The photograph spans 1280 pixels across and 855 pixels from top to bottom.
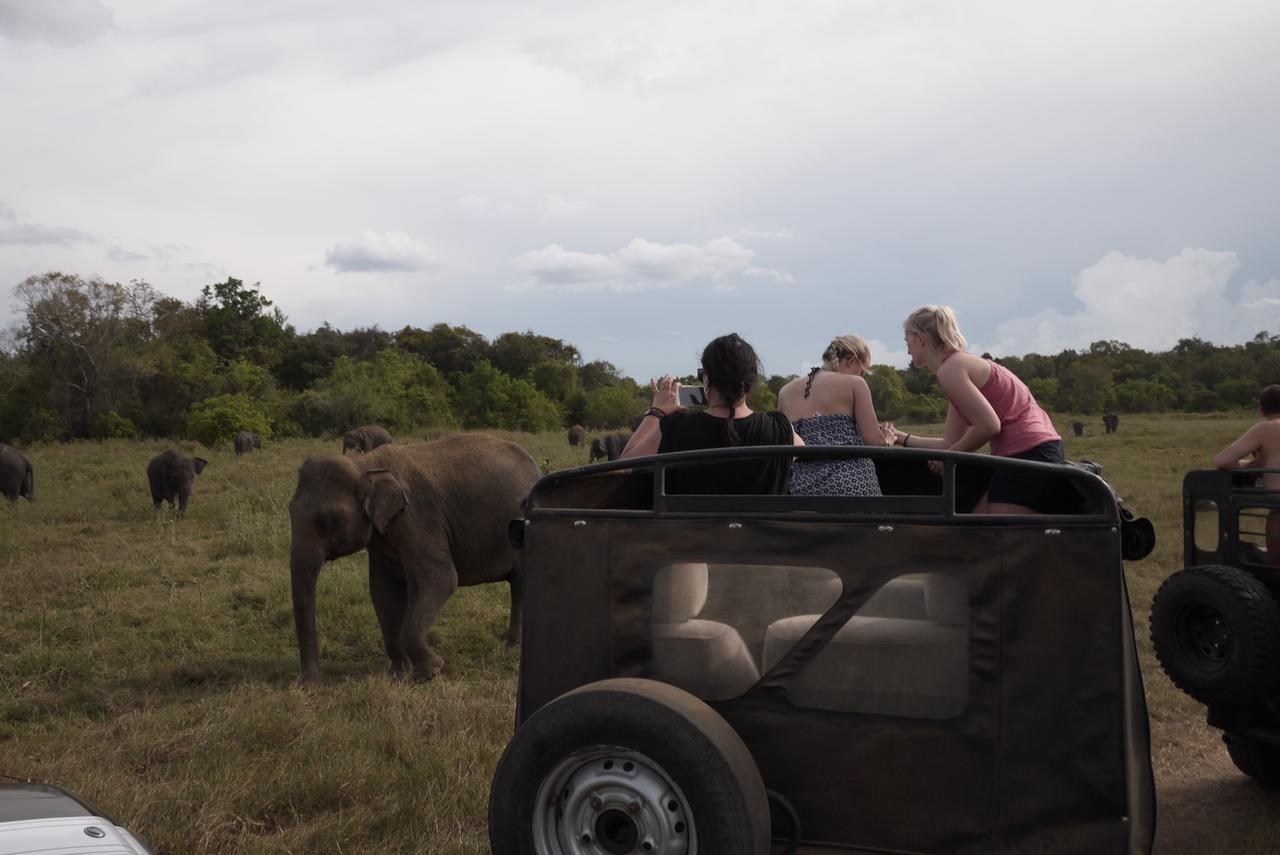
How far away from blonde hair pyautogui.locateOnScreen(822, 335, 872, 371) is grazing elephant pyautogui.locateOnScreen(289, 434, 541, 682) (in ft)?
9.98

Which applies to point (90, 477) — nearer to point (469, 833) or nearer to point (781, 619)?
point (469, 833)

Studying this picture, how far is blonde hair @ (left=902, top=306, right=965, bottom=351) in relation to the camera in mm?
4836

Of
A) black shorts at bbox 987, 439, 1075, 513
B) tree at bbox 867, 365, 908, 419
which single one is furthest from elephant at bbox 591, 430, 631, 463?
tree at bbox 867, 365, 908, 419

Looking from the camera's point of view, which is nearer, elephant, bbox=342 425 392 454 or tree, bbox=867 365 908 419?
elephant, bbox=342 425 392 454

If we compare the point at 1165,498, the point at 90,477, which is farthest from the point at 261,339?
the point at 1165,498

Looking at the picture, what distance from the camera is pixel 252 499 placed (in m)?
16.8

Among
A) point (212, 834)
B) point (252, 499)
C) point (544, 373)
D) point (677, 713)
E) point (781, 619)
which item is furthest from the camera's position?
point (544, 373)

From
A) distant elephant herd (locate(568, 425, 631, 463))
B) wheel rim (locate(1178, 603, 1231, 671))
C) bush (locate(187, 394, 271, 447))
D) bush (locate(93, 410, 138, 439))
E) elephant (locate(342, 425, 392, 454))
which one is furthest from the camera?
bush (locate(93, 410, 138, 439))

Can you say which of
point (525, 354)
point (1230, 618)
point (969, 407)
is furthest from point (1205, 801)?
point (525, 354)

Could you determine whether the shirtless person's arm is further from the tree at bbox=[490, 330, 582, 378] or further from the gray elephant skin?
the tree at bbox=[490, 330, 582, 378]

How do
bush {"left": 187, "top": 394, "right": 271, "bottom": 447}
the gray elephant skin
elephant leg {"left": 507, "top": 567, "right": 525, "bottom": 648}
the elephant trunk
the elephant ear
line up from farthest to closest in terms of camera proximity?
bush {"left": 187, "top": 394, "right": 271, "bottom": 447} < the gray elephant skin < elephant leg {"left": 507, "top": 567, "right": 525, "bottom": 648} < the elephant ear < the elephant trunk

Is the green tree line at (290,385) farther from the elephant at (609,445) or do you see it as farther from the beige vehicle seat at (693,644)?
the beige vehicle seat at (693,644)

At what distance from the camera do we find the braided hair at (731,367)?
4480 mm

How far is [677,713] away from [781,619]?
50 centimetres
